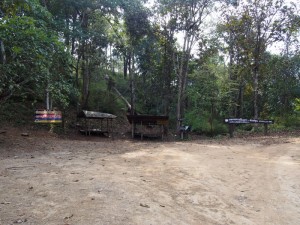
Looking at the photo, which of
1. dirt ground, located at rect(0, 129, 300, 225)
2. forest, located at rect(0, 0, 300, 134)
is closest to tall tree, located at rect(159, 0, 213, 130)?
forest, located at rect(0, 0, 300, 134)

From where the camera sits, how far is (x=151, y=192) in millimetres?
4668

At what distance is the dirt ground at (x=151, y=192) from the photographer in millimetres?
3676

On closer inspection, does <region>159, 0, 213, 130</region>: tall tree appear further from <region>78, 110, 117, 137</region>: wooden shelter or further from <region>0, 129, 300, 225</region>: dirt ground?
<region>0, 129, 300, 225</region>: dirt ground

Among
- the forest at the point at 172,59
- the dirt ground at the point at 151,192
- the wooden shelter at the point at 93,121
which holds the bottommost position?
the dirt ground at the point at 151,192

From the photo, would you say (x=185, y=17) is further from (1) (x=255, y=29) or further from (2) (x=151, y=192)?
(2) (x=151, y=192)

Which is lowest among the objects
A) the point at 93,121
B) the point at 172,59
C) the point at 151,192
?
the point at 151,192

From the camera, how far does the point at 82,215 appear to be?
3588mm

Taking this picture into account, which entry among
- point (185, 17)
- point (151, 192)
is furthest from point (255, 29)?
point (151, 192)

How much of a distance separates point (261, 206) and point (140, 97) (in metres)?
21.9

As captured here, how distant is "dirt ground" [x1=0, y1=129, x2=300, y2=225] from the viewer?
3676 millimetres

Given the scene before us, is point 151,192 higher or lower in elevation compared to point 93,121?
lower

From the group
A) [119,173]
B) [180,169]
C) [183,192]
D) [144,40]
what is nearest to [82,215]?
[183,192]

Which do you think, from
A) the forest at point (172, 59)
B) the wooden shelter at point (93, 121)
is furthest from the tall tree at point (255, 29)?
the wooden shelter at point (93, 121)

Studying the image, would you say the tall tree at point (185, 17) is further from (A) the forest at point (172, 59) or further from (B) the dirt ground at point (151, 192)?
(B) the dirt ground at point (151, 192)
